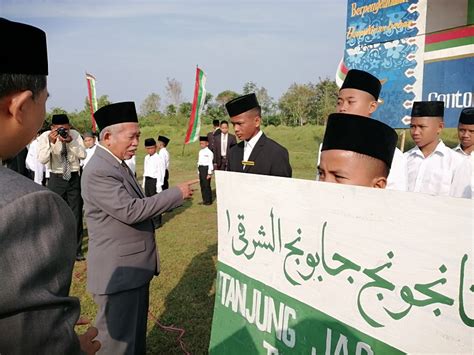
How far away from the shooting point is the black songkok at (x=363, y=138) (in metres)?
1.65

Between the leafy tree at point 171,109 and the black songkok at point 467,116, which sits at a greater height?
the leafy tree at point 171,109

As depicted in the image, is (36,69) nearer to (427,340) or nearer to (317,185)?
(317,185)

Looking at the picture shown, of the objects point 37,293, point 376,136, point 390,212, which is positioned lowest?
point 37,293

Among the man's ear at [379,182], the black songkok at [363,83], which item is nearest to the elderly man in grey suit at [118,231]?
the man's ear at [379,182]

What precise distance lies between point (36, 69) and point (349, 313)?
1.16 m

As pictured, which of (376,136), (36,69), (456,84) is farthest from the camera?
(456,84)

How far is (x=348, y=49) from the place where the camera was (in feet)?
18.2

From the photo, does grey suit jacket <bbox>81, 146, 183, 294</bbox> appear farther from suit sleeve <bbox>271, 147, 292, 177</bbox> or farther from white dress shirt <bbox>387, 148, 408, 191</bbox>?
white dress shirt <bbox>387, 148, 408, 191</bbox>

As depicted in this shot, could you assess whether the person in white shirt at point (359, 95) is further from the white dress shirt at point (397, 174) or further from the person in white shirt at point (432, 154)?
the person in white shirt at point (432, 154)

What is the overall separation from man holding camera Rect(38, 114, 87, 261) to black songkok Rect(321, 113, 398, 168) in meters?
4.80

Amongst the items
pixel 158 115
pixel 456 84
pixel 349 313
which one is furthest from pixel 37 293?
pixel 158 115

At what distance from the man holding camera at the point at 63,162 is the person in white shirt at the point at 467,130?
5.00 metres

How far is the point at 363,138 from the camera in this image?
166 cm

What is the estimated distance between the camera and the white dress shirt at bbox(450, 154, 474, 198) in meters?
3.60
